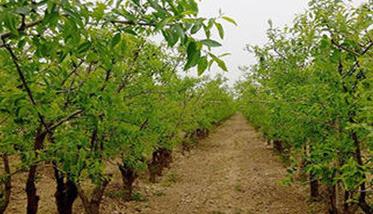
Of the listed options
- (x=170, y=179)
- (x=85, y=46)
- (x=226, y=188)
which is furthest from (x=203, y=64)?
(x=170, y=179)

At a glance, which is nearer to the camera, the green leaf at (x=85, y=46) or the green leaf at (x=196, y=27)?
the green leaf at (x=196, y=27)

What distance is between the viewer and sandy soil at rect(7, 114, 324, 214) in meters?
15.5

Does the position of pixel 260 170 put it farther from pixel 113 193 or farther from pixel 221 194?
pixel 113 193

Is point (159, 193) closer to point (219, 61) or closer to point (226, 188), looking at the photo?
point (226, 188)

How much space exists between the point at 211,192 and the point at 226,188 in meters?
0.99

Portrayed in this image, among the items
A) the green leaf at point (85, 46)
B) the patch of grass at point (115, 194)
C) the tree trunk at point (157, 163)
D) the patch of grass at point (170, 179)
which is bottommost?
the patch of grass at point (170, 179)

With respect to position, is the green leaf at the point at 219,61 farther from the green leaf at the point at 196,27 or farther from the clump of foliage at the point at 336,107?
the clump of foliage at the point at 336,107

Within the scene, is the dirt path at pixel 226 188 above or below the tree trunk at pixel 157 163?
below

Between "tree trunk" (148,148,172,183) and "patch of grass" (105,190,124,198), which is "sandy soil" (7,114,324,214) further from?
"tree trunk" (148,148,172,183)

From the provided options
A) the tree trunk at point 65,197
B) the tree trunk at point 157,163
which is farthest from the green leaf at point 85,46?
the tree trunk at point 157,163

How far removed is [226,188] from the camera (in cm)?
1938

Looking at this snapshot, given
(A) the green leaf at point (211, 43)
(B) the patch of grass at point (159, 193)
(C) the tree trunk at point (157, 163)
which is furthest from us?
(C) the tree trunk at point (157, 163)

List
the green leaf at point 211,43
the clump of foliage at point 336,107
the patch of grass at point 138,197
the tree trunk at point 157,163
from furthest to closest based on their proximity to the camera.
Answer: the tree trunk at point 157,163
the patch of grass at point 138,197
the clump of foliage at point 336,107
the green leaf at point 211,43

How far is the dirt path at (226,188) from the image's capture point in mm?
16016
